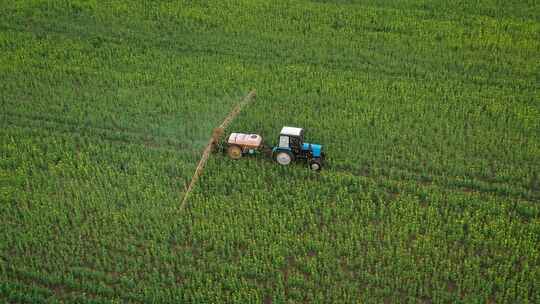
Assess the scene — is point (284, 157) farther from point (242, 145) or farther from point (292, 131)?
point (242, 145)

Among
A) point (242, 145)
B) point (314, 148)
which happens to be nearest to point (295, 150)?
point (314, 148)

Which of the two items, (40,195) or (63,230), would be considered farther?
(40,195)

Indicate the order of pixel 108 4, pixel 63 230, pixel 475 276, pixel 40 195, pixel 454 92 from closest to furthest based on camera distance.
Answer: pixel 475 276
pixel 63 230
pixel 40 195
pixel 454 92
pixel 108 4

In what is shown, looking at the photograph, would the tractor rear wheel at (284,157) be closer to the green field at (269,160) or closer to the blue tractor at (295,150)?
the blue tractor at (295,150)

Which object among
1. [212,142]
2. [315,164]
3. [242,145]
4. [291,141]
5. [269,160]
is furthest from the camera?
[269,160]

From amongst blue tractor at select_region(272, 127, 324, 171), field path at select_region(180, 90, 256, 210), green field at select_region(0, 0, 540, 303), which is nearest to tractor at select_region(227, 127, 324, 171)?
blue tractor at select_region(272, 127, 324, 171)

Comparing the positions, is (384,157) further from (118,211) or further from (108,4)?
(108,4)

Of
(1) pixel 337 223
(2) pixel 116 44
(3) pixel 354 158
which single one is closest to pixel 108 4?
(2) pixel 116 44
